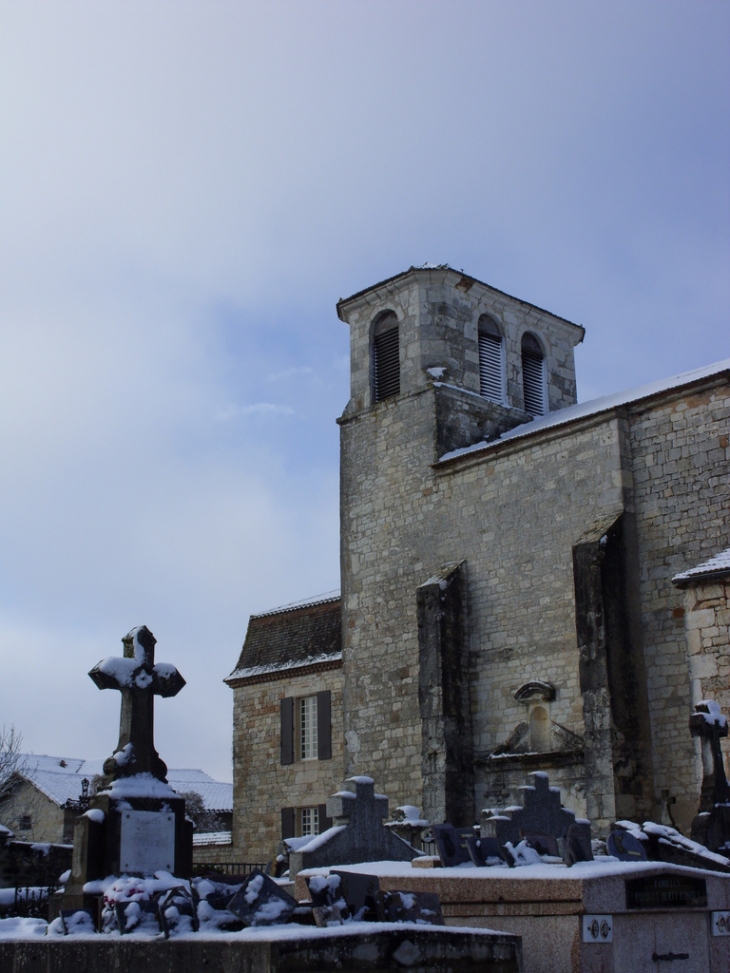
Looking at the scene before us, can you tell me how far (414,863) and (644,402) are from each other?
11.4m

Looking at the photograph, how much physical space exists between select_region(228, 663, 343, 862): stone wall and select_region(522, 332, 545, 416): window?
279 inches

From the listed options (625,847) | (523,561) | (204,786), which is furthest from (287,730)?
(204,786)

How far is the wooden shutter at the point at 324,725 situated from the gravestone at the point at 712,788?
12.7 meters

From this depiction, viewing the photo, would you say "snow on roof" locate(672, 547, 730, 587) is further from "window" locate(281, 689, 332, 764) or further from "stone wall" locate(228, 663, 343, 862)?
"window" locate(281, 689, 332, 764)

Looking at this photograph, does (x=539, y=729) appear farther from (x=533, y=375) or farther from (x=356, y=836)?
(x=533, y=375)

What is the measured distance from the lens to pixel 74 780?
46.7 meters

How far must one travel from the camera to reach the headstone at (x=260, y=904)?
6.12 meters

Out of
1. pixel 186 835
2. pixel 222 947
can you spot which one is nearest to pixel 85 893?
pixel 186 835

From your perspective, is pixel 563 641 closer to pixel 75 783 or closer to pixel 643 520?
pixel 643 520

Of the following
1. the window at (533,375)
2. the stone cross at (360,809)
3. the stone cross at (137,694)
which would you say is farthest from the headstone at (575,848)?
the window at (533,375)

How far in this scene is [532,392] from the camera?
24.6m

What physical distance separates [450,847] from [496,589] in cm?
1178

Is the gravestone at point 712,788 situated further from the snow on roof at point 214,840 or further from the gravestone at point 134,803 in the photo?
the snow on roof at point 214,840

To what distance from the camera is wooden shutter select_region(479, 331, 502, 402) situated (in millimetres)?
23578
